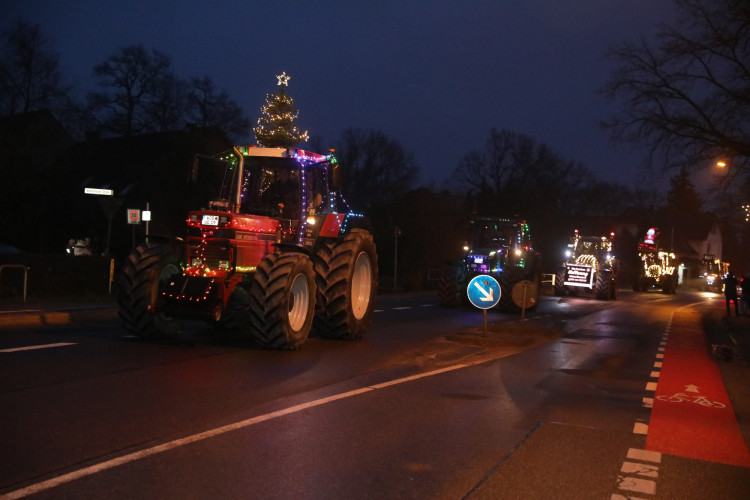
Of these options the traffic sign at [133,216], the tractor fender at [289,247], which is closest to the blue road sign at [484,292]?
the tractor fender at [289,247]

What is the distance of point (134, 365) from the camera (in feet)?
31.4

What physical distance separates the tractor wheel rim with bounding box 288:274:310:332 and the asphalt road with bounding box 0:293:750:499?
507mm

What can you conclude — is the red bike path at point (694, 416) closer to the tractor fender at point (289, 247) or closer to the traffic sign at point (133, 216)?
the tractor fender at point (289, 247)

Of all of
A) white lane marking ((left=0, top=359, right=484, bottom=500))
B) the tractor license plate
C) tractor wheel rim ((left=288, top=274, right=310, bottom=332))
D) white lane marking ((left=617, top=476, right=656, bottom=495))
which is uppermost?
the tractor license plate

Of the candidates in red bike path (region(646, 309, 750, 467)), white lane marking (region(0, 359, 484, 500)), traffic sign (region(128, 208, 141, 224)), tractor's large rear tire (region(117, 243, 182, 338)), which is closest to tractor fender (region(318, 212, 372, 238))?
tractor's large rear tire (region(117, 243, 182, 338))

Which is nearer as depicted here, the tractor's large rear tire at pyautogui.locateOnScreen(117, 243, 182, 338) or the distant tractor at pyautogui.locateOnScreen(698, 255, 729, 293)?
the tractor's large rear tire at pyautogui.locateOnScreen(117, 243, 182, 338)

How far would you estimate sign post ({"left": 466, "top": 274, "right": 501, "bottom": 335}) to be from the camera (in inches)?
608

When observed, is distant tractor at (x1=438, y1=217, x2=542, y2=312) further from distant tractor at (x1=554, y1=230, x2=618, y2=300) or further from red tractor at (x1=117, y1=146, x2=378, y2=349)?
distant tractor at (x1=554, y1=230, x2=618, y2=300)

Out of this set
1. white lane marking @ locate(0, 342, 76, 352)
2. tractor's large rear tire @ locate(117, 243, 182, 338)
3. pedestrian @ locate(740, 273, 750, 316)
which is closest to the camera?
white lane marking @ locate(0, 342, 76, 352)

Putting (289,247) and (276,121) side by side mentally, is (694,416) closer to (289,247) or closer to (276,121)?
(289,247)

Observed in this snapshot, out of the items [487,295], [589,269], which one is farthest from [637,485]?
[589,269]

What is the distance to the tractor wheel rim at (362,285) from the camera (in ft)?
46.5

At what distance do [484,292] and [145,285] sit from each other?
7260 mm

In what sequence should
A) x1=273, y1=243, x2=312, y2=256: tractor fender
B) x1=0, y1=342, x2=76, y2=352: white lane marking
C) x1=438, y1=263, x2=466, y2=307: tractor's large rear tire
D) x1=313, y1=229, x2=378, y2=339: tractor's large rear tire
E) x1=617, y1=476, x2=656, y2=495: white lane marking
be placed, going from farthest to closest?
x1=438, y1=263, x2=466, y2=307: tractor's large rear tire < x1=313, y1=229, x2=378, y2=339: tractor's large rear tire < x1=273, y1=243, x2=312, y2=256: tractor fender < x1=0, y1=342, x2=76, y2=352: white lane marking < x1=617, y1=476, x2=656, y2=495: white lane marking
